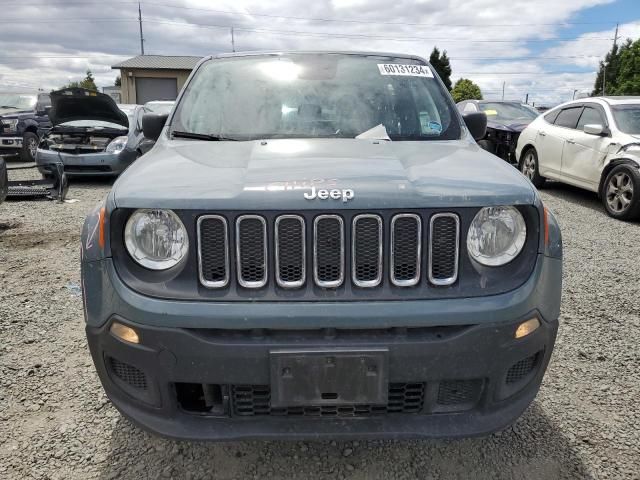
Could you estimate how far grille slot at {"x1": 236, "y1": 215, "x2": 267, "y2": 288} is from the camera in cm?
187

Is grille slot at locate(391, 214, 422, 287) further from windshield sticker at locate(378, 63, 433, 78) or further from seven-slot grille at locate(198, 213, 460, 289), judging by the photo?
windshield sticker at locate(378, 63, 433, 78)

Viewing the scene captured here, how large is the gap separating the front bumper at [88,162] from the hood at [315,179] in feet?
24.7

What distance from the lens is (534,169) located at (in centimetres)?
953

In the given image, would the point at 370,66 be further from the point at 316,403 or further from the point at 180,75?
the point at 180,75

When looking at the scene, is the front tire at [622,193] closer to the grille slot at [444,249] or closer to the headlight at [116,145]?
the grille slot at [444,249]

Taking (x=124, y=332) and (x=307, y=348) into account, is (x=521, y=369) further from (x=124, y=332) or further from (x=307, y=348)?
(x=124, y=332)

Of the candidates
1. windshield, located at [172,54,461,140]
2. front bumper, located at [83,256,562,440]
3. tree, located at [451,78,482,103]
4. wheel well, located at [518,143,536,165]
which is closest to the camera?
front bumper, located at [83,256,562,440]

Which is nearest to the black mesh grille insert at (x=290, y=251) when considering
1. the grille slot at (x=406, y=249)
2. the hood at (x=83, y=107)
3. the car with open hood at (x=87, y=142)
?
the grille slot at (x=406, y=249)

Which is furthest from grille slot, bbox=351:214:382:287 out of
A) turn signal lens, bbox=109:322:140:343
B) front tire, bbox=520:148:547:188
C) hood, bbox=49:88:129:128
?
hood, bbox=49:88:129:128

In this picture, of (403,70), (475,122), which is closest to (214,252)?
(403,70)

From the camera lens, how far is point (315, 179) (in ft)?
6.46

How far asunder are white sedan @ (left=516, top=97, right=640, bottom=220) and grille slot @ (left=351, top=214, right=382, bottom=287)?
6387 millimetres

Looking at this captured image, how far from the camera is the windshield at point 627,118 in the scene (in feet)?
24.7

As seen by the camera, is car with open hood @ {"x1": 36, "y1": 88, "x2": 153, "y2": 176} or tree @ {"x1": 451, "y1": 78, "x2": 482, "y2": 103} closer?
car with open hood @ {"x1": 36, "y1": 88, "x2": 153, "y2": 176}
